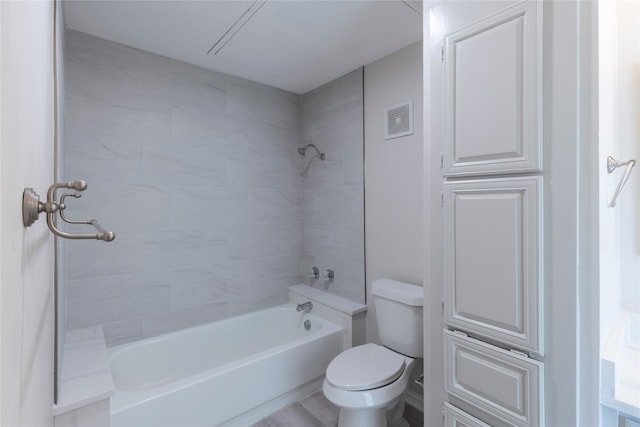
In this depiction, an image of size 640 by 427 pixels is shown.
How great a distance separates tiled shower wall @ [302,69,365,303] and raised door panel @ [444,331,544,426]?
1.22 meters

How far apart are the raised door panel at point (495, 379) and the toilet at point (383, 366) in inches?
18.0

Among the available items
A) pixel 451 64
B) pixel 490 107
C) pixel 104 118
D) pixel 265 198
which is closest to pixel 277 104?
pixel 265 198

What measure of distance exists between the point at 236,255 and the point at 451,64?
204 cm

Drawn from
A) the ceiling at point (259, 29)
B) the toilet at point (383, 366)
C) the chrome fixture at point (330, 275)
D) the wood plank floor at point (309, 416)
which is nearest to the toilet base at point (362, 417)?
the toilet at point (383, 366)

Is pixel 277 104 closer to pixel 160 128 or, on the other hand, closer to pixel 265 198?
pixel 265 198

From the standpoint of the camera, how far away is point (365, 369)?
5.57 ft

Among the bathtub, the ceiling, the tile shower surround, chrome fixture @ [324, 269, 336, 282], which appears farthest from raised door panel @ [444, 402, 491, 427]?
the ceiling

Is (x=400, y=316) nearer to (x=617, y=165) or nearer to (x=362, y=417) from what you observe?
(x=362, y=417)

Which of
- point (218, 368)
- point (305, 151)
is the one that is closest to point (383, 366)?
point (218, 368)

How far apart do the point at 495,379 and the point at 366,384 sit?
664 millimetres

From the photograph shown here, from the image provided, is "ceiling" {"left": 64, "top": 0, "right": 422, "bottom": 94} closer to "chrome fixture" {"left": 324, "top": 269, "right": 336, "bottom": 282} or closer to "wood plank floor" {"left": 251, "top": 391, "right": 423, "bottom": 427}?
"chrome fixture" {"left": 324, "top": 269, "right": 336, "bottom": 282}

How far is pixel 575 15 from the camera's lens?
94 centimetres

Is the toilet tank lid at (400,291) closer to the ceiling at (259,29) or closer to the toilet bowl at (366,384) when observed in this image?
the toilet bowl at (366,384)

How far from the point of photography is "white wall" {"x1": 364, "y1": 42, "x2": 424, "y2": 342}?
207cm
